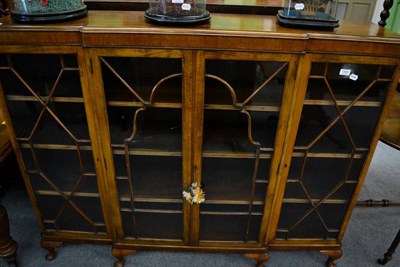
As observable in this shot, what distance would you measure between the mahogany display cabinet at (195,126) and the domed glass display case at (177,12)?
0.03 meters

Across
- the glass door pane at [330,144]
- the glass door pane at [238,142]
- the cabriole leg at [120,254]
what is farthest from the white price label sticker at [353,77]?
the cabriole leg at [120,254]

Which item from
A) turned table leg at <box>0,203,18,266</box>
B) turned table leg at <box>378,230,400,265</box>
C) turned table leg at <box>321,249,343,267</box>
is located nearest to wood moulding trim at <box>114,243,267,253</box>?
turned table leg at <box>321,249,343,267</box>

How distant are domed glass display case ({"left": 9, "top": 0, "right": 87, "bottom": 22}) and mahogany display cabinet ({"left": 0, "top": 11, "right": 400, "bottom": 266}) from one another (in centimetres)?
4

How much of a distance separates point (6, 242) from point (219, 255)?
0.99 m

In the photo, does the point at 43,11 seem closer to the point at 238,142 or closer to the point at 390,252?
the point at 238,142

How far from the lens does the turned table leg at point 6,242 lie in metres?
1.31

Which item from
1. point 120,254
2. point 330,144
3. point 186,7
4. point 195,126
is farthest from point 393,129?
point 120,254

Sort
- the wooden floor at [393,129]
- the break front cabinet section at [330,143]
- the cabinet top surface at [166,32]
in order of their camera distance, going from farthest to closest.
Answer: the wooden floor at [393,129] < the break front cabinet section at [330,143] < the cabinet top surface at [166,32]

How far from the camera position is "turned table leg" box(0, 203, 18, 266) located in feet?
4.31

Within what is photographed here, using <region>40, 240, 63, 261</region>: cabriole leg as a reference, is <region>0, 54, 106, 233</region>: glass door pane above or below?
above

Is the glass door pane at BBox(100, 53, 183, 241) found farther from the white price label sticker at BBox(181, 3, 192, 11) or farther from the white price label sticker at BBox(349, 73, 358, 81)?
the white price label sticker at BBox(349, 73, 358, 81)

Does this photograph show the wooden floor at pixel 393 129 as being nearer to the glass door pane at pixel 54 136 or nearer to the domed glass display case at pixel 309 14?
the domed glass display case at pixel 309 14

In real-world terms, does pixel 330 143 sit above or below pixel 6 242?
above

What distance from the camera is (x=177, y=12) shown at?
40.8 inches
